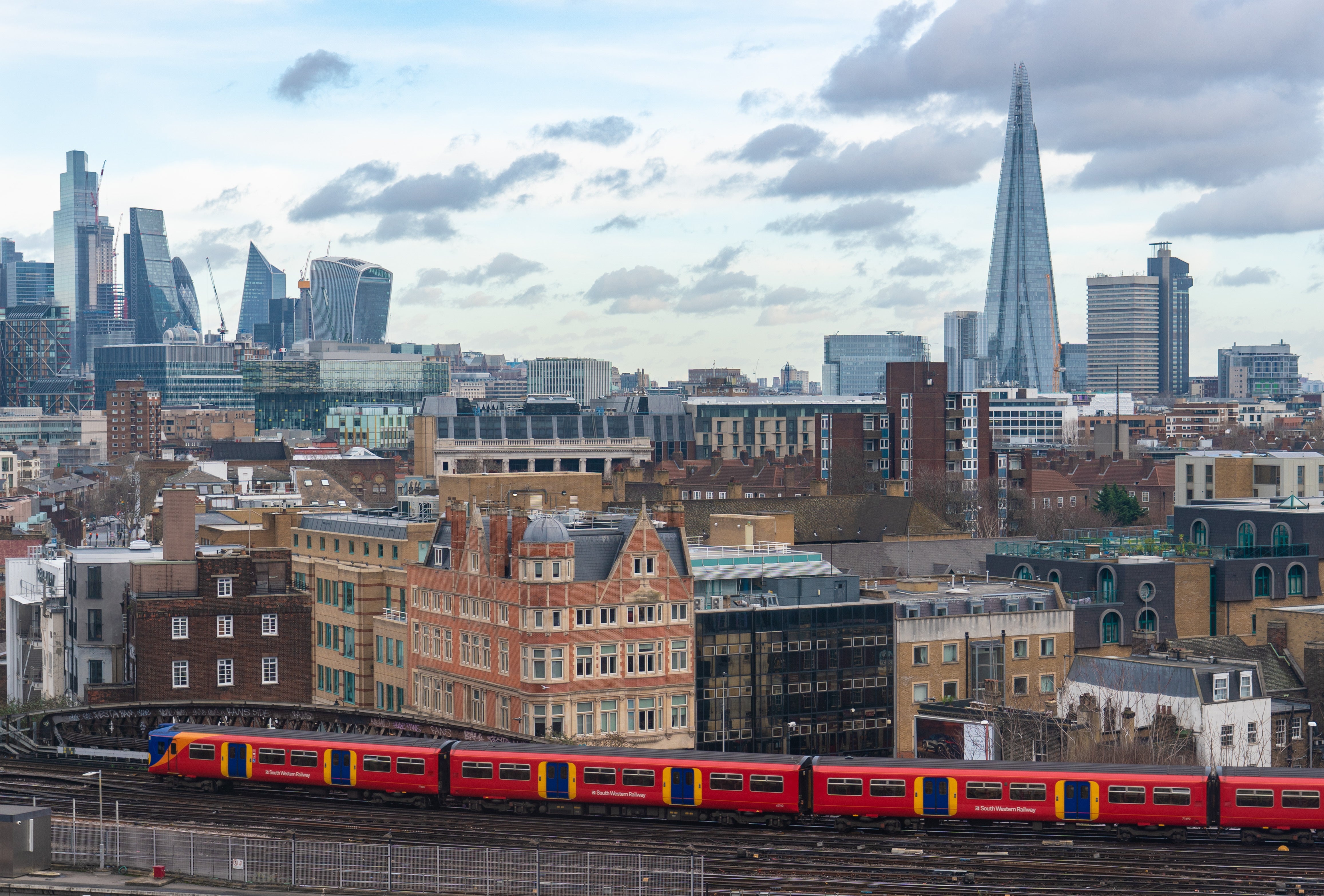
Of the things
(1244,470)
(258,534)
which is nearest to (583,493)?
(258,534)

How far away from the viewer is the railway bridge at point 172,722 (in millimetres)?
77250

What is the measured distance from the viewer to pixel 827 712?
95.9 m

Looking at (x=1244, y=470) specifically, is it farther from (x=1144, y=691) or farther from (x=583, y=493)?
(x=1144, y=691)

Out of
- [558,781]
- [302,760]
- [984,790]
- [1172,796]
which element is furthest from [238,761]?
[1172,796]

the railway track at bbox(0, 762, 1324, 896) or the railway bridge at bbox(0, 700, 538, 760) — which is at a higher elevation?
the railway bridge at bbox(0, 700, 538, 760)

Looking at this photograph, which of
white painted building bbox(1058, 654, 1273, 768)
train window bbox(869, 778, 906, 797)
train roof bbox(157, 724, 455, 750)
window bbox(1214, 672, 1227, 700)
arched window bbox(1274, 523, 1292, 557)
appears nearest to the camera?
train window bbox(869, 778, 906, 797)

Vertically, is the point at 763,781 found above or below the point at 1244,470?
below

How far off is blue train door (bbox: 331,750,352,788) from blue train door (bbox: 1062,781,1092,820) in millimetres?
26820

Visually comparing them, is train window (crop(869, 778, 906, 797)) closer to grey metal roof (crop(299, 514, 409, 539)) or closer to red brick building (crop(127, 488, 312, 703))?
red brick building (crop(127, 488, 312, 703))

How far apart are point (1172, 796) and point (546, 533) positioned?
34489 mm

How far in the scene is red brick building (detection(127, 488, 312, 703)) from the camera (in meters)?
95.0

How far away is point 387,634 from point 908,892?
2101 inches

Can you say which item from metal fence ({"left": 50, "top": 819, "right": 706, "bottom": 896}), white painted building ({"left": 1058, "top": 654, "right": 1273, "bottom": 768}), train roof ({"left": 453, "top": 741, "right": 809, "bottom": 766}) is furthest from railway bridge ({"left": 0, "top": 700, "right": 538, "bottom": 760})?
white painted building ({"left": 1058, "top": 654, "right": 1273, "bottom": 768})

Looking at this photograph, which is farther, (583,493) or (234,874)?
(583,493)
